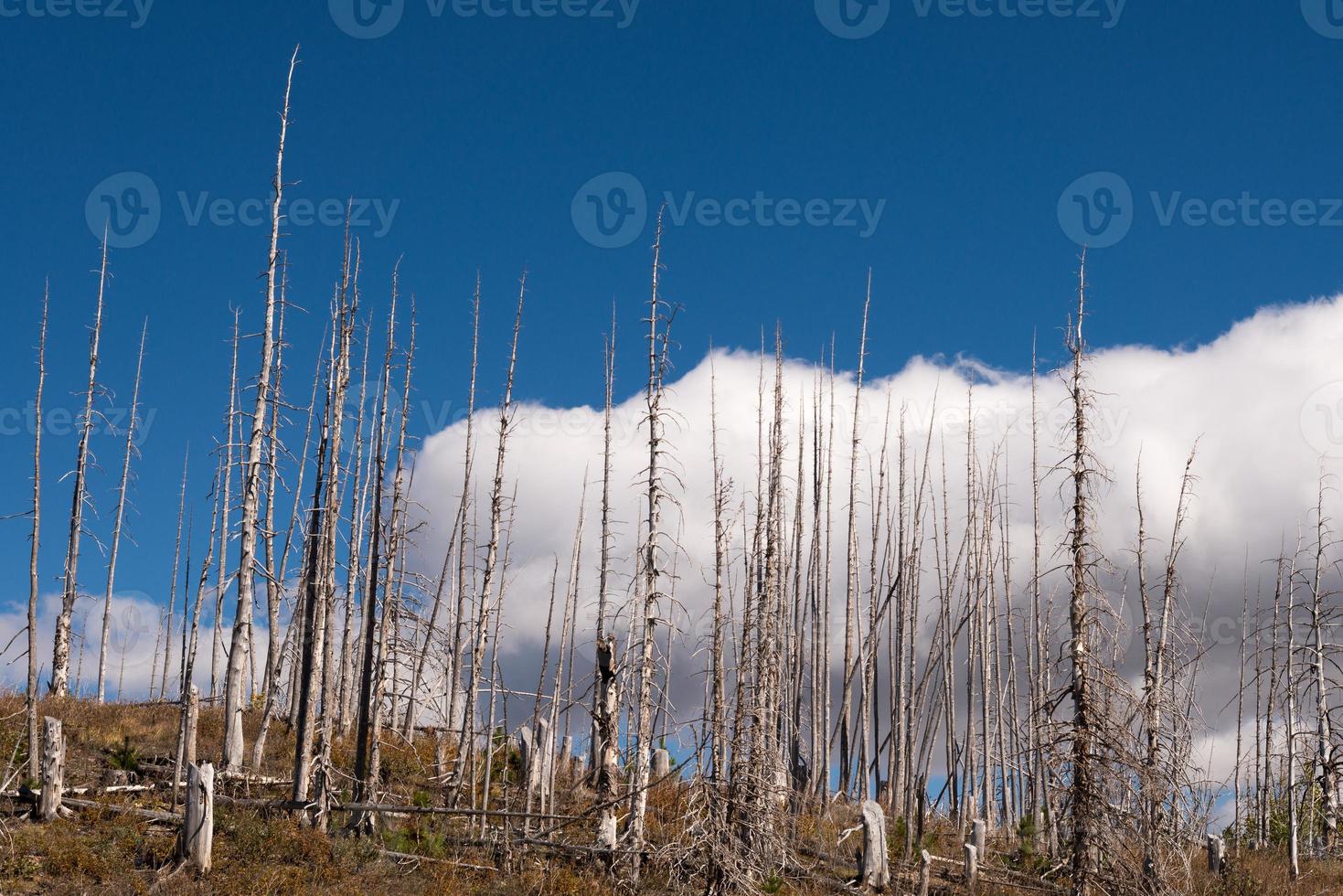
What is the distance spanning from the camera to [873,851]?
20.4 meters

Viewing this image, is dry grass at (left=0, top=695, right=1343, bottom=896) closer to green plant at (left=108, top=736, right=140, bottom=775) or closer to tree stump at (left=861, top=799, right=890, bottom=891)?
green plant at (left=108, top=736, right=140, bottom=775)

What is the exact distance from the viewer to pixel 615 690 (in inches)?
848

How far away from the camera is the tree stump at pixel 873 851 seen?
20250mm

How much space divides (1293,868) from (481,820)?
17.8 metres

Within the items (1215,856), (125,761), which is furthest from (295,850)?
(1215,856)

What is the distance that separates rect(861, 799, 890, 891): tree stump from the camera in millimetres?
20250

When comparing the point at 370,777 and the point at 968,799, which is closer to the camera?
the point at 370,777

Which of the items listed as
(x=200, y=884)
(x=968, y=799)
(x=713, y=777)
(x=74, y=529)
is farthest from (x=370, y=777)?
(x=968, y=799)

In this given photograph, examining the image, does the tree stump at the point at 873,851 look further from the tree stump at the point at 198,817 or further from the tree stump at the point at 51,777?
the tree stump at the point at 51,777

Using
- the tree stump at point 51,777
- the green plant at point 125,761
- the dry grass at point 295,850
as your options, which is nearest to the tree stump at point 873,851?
the dry grass at point 295,850

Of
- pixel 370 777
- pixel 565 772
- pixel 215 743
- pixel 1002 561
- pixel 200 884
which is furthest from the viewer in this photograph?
pixel 1002 561

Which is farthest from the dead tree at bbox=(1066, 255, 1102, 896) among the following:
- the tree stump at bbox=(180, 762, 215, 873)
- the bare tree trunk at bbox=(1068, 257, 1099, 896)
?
the tree stump at bbox=(180, 762, 215, 873)

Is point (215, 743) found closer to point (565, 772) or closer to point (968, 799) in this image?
point (565, 772)

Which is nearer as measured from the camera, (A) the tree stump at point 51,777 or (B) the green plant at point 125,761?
(A) the tree stump at point 51,777
